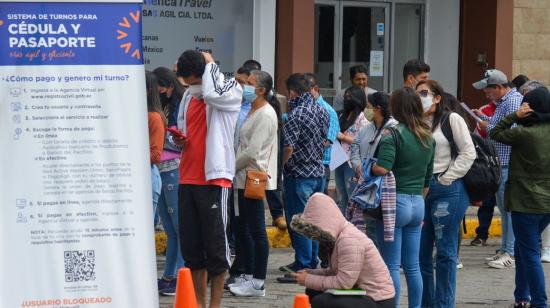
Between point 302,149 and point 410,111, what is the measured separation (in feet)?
7.06

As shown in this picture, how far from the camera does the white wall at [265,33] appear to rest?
14422mm

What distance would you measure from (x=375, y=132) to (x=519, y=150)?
1.16 meters

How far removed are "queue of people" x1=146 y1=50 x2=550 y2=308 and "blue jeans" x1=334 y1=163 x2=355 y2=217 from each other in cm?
88

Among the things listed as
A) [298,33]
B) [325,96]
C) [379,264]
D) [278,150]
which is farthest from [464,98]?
[379,264]

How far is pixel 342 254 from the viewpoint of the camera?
22.1ft

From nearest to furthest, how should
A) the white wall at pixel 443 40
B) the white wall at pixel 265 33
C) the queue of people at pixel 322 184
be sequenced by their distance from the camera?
1. the queue of people at pixel 322 184
2. the white wall at pixel 265 33
3. the white wall at pixel 443 40

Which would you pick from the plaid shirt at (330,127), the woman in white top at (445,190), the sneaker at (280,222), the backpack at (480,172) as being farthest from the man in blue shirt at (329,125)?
the backpack at (480,172)

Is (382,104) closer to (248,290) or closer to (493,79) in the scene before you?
(248,290)

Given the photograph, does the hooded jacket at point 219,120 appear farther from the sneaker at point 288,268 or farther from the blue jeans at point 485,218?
the blue jeans at point 485,218

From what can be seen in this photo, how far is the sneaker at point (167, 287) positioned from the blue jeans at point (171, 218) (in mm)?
51

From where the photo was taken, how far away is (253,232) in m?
9.16

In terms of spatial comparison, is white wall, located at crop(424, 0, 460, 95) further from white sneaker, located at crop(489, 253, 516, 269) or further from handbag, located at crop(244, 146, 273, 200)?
handbag, located at crop(244, 146, 273, 200)

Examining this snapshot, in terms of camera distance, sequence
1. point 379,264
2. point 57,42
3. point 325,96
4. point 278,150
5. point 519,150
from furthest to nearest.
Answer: point 325,96, point 278,150, point 519,150, point 379,264, point 57,42

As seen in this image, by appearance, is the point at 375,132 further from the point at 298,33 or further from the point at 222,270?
the point at 298,33
